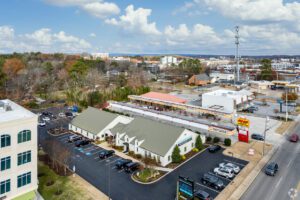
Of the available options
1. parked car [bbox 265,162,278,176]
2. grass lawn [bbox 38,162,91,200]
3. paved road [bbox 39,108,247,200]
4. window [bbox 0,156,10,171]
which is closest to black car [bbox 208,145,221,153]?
paved road [bbox 39,108,247,200]

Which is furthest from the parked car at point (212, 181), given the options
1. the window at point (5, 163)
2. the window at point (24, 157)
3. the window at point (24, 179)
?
the window at point (5, 163)

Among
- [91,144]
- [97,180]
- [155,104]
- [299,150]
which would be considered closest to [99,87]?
[155,104]

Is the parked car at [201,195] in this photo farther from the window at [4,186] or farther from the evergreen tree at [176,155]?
the window at [4,186]

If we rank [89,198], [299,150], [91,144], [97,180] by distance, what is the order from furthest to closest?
[91,144], [299,150], [97,180], [89,198]

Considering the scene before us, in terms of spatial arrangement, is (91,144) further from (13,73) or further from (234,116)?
(13,73)

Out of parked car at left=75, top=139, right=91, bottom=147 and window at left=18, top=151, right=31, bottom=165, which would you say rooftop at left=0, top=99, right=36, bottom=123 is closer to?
window at left=18, top=151, right=31, bottom=165

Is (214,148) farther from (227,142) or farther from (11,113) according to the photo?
Answer: (11,113)

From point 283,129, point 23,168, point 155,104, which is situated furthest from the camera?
point 155,104
